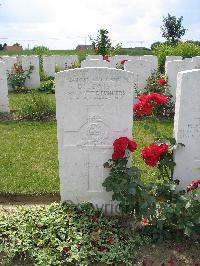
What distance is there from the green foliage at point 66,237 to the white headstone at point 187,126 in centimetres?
97

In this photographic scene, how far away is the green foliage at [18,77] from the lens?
1361 centimetres

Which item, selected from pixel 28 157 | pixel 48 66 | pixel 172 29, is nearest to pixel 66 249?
pixel 28 157

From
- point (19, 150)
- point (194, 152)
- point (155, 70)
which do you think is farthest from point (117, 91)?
point (155, 70)

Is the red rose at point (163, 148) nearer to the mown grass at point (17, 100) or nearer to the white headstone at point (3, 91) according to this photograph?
the mown grass at point (17, 100)

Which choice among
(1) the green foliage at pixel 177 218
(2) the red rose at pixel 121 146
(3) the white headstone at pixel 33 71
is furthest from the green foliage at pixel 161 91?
(3) the white headstone at pixel 33 71

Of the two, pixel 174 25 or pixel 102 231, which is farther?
pixel 174 25

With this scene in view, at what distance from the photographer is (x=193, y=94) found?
13.1ft

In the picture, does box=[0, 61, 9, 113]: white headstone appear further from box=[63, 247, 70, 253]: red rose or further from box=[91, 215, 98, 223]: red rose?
box=[63, 247, 70, 253]: red rose

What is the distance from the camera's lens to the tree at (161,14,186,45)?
36000 mm

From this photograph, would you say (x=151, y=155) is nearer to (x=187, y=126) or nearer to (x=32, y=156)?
(x=187, y=126)

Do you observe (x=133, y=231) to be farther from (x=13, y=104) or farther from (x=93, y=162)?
(x=13, y=104)

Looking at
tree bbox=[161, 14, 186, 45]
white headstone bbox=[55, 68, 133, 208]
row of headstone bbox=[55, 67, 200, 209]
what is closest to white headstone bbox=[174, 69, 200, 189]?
row of headstone bbox=[55, 67, 200, 209]

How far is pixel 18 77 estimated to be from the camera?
44.9ft

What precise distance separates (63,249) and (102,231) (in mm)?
505
